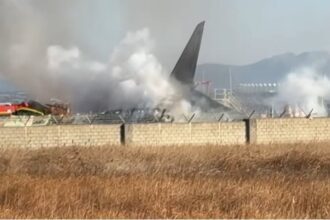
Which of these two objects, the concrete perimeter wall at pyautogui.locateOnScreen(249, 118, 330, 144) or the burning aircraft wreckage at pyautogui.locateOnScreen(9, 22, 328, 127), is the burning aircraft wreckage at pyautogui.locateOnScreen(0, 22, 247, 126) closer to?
the burning aircraft wreckage at pyautogui.locateOnScreen(9, 22, 328, 127)

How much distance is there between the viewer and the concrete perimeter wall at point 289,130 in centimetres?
5488

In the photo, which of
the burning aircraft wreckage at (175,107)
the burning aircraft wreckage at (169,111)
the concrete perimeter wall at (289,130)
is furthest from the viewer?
the burning aircraft wreckage at (175,107)

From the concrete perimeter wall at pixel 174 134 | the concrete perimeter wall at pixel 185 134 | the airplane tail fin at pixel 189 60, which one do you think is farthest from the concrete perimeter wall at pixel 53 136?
the airplane tail fin at pixel 189 60

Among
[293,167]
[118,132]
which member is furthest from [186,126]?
[293,167]

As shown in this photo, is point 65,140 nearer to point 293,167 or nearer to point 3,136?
point 3,136

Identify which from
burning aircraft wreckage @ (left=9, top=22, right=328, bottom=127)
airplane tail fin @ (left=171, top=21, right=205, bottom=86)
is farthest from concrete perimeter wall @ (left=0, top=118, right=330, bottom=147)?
airplane tail fin @ (left=171, top=21, right=205, bottom=86)

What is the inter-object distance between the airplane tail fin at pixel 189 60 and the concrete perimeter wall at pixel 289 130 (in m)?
26.0

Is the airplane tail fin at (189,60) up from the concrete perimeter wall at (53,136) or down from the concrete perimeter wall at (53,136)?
up

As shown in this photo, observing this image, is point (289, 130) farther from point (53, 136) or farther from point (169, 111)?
point (53, 136)

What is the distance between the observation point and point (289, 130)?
2199 inches

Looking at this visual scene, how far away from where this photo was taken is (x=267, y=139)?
55.3m

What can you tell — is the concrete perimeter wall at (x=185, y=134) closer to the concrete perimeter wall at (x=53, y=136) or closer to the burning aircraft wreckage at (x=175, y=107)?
the concrete perimeter wall at (x=53, y=136)

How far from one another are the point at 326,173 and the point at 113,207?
13529 mm

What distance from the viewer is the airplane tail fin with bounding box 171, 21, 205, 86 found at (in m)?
81.9
